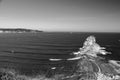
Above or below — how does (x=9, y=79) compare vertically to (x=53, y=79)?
above

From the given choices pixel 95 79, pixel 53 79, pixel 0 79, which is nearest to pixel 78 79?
pixel 95 79

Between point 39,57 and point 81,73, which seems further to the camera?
point 39,57

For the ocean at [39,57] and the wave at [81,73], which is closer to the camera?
the wave at [81,73]

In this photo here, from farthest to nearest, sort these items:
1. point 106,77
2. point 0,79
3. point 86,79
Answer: point 106,77 → point 86,79 → point 0,79

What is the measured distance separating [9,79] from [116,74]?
18.7 m

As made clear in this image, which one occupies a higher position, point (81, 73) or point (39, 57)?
point (81, 73)

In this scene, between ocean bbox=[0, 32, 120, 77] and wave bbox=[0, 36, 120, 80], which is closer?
wave bbox=[0, 36, 120, 80]

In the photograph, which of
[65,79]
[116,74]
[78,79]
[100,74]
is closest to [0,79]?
[65,79]

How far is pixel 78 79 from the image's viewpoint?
1839 centimetres

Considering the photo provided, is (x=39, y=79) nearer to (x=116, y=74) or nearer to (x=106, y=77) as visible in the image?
(x=106, y=77)

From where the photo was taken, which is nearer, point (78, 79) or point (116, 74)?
point (78, 79)

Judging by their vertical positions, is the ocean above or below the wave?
below

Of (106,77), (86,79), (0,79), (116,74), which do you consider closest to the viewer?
(0,79)

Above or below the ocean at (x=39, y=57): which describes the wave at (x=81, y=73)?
above
